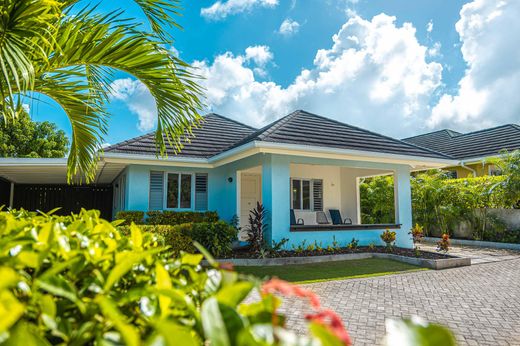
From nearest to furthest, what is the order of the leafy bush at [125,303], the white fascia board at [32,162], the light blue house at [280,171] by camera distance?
the leafy bush at [125,303] → the light blue house at [280,171] → the white fascia board at [32,162]

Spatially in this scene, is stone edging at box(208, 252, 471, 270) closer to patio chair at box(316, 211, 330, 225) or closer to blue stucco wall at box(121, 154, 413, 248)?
blue stucco wall at box(121, 154, 413, 248)

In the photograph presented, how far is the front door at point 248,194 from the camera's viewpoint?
52.1 feet

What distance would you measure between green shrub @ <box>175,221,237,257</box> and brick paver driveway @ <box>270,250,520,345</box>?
148 inches

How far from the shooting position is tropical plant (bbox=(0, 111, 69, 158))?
32562 millimetres

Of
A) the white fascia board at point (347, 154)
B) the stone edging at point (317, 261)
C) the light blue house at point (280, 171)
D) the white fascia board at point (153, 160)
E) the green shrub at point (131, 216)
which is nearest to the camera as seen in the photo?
the stone edging at point (317, 261)

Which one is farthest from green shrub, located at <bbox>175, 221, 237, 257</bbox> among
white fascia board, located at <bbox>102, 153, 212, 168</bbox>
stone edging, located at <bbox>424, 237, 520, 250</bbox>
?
stone edging, located at <bbox>424, 237, 520, 250</bbox>

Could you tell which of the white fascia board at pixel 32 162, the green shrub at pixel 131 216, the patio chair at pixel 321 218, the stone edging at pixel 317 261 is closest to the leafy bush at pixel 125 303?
the stone edging at pixel 317 261

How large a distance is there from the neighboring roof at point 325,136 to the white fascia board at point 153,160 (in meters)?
2.15

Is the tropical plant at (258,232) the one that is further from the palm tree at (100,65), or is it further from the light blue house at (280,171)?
the palm tree at (100,65)

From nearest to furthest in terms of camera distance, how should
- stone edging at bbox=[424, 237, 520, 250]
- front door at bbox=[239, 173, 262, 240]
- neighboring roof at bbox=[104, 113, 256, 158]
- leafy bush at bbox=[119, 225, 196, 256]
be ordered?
1. leafy bush at bbox=[119, 225, 196, 256]
2. neighboring roof at bbox=[104, 113, 256, 158]
3. stone edging at bbox=[424, 237, 520, 250]
4. front door at bbox=[239, 173, 262, 240]

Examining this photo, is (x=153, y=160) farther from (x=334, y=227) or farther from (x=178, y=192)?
(x=334, y=227)

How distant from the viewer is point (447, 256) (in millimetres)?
11203

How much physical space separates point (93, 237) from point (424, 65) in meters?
20.7

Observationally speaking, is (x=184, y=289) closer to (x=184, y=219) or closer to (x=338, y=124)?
(x=184, y=219)
